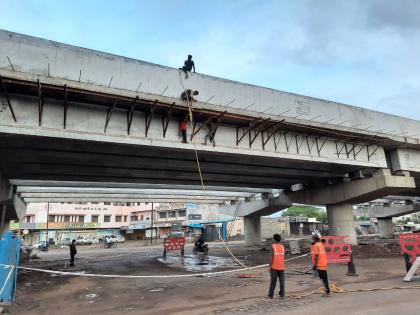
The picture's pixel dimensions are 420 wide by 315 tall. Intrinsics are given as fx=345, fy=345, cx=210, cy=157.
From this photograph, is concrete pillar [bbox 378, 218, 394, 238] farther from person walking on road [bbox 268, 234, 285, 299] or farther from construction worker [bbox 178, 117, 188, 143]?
person walking on road [bbox 268, 234, 285, 299]

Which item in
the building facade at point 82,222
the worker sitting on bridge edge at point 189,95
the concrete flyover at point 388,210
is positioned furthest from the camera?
the building facade at point 82,222

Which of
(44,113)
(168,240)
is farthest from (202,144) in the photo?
(168,240)

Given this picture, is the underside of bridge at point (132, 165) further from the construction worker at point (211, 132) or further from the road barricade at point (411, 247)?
the road barricade at point (411, 247)

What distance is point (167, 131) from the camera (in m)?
13.4

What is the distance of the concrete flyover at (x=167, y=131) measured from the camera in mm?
10883

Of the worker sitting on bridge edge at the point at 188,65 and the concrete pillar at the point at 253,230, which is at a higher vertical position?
the worker sitting on bridge edge at the point at 188,65

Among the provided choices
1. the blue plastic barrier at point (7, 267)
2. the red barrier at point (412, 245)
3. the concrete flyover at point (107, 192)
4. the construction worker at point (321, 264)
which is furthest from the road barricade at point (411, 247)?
the concrete flyover at point (107, 192)

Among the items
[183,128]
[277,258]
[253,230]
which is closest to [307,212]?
[253,230]

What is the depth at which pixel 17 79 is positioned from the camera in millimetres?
9914

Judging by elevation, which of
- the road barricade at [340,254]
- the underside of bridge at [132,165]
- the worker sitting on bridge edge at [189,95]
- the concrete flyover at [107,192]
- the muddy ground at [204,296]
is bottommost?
the muddy ground at [204,296]

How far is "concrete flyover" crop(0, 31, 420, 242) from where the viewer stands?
10.9 m

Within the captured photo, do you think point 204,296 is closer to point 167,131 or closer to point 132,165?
point 167,131

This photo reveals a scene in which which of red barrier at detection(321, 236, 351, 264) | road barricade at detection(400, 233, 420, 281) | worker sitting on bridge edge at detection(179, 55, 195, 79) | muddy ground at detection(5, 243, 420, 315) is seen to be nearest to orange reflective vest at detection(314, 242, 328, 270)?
muddy ground at detection(5, 243, 420, 315)

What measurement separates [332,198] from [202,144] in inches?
541
